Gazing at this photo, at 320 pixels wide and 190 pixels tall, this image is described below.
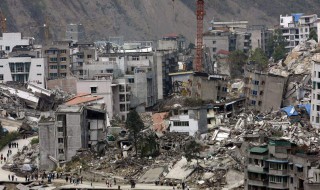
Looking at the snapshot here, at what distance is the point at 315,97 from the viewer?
5638cm

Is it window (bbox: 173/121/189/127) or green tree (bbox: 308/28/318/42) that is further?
green tree (bbox: 308/28/318/42)

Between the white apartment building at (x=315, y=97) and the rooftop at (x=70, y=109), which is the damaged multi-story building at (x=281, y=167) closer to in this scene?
the white apartment building at (x=315, y=97)

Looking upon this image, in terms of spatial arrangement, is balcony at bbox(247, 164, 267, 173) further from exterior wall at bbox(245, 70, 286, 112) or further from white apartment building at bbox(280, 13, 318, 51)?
white apartment building at bbox(280, 13, 318, 51)

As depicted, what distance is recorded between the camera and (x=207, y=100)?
2633 inches

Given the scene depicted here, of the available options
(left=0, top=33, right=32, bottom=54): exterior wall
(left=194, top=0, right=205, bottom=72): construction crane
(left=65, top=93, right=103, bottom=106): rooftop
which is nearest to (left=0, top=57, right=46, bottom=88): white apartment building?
(left=0, top=33, right=32, bottom=54): exterior wall

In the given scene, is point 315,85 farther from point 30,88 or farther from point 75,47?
point 75,47

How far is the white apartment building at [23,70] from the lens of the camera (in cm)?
7600

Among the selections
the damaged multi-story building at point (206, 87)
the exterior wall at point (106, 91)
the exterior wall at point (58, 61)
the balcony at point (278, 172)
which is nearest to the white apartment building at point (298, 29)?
the exterior wall at point (58, 61)

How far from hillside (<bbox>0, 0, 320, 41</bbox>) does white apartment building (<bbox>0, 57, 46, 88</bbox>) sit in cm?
4499

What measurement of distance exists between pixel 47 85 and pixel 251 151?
32.0 metres

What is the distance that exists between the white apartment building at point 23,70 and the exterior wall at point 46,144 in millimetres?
19456

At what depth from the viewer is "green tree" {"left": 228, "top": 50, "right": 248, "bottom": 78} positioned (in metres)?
82.4

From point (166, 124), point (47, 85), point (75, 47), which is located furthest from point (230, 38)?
point (166, 124)

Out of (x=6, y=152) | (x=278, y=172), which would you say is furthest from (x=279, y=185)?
(x=6, y=152)
